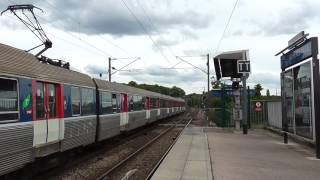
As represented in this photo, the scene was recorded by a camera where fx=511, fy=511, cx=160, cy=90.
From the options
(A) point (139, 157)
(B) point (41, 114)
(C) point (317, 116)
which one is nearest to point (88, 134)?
(A) point (139, 157)

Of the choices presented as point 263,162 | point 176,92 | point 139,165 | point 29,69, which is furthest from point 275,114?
point 176,92

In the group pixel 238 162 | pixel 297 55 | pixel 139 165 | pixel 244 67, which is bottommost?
pixel 139 165

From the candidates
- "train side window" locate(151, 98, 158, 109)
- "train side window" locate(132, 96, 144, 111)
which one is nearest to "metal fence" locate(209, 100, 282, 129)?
"train side window" locate(151, 98, 158, 109)

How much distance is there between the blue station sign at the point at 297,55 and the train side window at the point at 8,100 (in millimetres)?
10183

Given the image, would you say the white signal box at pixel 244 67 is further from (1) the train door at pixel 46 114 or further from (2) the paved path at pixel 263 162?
(1) the train door at pixel 46 114

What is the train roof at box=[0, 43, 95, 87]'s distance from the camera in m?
9.56

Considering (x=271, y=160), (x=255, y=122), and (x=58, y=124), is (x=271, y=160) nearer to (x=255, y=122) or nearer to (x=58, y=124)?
(x=58, y=124)

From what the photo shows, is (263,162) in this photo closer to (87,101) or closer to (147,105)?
(87,101)

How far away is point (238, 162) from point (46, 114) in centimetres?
625

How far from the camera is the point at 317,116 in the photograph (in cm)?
1598

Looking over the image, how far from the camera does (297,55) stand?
18672mm

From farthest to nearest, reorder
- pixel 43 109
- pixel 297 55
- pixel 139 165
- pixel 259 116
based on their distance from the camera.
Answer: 1. pixel 259 116
2. pixel 297 55
3. pixel 139 165
4. pixel 43 109

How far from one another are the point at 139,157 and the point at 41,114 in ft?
23.4

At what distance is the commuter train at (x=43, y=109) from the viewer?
9.48 m
